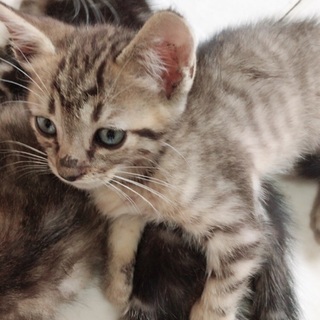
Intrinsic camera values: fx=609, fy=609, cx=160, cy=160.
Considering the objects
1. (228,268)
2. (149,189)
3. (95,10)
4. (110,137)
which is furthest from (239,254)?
(95,10)

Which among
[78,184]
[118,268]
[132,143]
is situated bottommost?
[118,268]

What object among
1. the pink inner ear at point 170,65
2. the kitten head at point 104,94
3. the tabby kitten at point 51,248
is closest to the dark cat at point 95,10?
the tabby kitten at point 51,248

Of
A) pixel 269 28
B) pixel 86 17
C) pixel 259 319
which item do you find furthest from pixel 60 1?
pixel 259 319

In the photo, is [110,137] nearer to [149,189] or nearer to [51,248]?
[149,189]

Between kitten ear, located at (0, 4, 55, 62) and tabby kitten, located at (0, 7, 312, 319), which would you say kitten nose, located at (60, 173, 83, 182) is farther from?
kitten ear, located at (0, 4, 55, 62)

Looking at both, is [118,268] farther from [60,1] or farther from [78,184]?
[60,1]

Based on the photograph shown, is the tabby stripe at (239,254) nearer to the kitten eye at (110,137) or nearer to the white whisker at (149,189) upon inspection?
the white whisker at (149,189)
